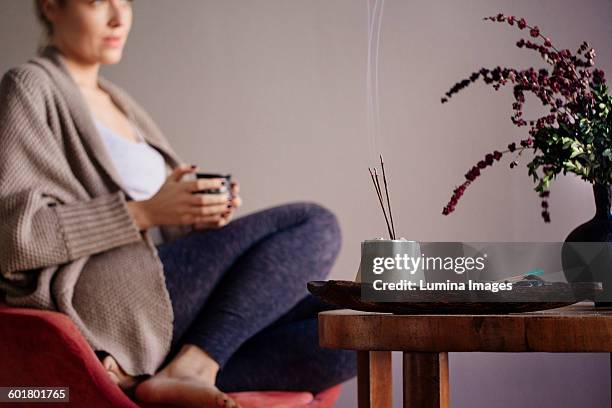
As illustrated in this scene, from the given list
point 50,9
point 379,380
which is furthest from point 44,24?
point 379,380

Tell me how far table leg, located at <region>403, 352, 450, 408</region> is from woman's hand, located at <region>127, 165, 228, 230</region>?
2.47ft

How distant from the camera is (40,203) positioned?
1.27m

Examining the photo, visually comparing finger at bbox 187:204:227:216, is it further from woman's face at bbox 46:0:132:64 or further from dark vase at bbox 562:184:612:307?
dark vase at bbox 562:184:612:307

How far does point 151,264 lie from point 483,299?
712 mm

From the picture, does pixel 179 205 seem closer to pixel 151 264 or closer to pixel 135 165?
pixel 151 264

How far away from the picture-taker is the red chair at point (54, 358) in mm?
1093

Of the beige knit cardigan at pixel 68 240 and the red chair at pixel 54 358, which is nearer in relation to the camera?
the red chair at pixel 54 358

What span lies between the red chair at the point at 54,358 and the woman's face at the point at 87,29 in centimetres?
67

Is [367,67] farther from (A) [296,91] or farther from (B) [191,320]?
(B) [191,320]

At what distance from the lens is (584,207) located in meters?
2.11

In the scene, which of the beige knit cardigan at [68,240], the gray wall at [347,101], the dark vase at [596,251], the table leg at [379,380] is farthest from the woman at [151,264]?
the gray wall at [347,101]

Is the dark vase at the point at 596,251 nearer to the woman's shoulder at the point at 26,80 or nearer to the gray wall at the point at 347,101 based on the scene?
the woman's shoulder at the point at 26,80

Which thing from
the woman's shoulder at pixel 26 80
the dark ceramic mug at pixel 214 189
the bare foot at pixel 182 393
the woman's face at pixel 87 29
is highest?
the woman's face at pixel 87 29

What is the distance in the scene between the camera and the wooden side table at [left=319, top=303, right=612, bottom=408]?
65 cm
